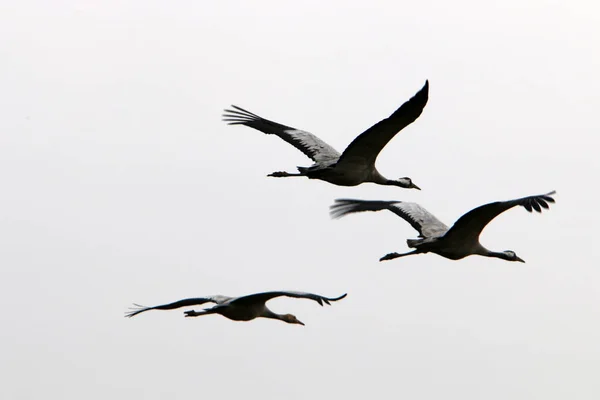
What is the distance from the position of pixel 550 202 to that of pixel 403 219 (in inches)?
224

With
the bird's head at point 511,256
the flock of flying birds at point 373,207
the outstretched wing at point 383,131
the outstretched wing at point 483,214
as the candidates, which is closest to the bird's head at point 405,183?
the flock of flying birds at point 373,207

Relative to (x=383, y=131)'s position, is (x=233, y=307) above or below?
below

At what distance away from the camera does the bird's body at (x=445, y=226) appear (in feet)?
77.9

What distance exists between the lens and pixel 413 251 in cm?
2681

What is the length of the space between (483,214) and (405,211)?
3550 mm

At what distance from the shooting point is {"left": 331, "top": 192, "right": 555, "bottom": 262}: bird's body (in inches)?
935

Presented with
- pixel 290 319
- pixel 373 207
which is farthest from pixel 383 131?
pixel 290 319

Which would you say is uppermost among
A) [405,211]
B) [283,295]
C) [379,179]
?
[379,179]

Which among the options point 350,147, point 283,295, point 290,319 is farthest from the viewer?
point 290,319

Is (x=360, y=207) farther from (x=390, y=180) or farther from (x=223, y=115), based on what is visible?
(x=223, y=115)

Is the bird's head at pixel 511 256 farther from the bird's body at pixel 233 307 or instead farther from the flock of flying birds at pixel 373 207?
the bird's body at pixel 233 307

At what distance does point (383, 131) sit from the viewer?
2556 centimetres

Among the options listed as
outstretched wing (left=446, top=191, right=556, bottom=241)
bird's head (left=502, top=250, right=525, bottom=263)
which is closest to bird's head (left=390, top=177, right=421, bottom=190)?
bird's head (left=502, top=250, right=525, bottom=263)

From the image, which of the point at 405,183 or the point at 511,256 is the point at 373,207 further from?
the point at 511,256
